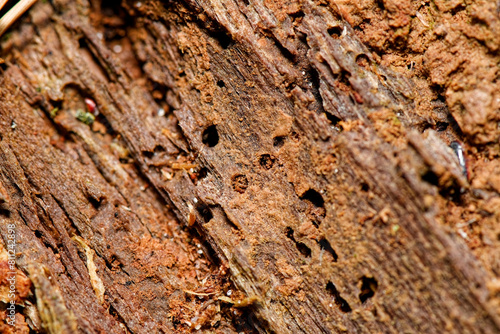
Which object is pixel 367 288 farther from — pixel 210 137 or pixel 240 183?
pixel 210 137

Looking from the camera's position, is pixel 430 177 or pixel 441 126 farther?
pixel 441 126

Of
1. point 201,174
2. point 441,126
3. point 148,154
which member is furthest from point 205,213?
point 441,126

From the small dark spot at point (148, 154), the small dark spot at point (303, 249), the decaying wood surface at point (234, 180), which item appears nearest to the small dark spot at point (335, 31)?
the decaying wood surface at point (234, 180)

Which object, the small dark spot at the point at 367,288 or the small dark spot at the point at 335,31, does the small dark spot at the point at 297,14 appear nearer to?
the small dark spot at the point at 335,31

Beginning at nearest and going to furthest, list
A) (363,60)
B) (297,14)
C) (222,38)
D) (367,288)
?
1. (367,288)
2. (363,60)
3. (297,14)
4. (222,38)

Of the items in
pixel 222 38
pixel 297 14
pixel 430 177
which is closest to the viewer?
pixel 430 177

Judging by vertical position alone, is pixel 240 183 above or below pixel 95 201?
above

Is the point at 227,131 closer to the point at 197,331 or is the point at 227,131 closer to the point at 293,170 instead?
the point at 293,170
